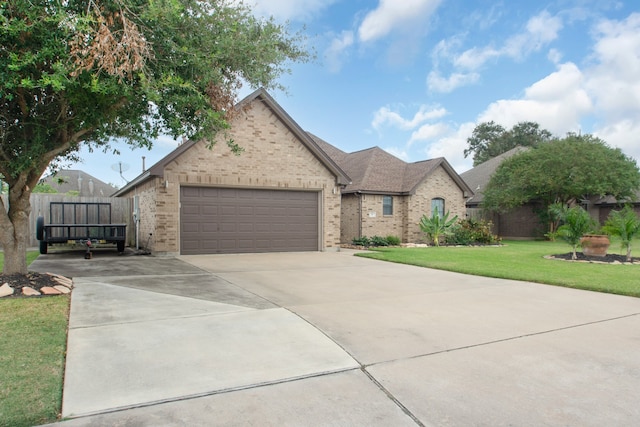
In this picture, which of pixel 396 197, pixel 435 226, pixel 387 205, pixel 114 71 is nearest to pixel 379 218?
pixel 387 205

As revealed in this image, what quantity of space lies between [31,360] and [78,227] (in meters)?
11.5

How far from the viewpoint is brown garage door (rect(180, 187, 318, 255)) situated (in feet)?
46.6

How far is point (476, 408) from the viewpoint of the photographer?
3.10m

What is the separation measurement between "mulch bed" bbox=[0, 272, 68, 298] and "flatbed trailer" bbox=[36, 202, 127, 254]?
5784mm

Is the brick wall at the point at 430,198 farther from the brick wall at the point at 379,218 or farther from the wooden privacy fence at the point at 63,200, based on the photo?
the wooden privacy fence at the point at 63,200

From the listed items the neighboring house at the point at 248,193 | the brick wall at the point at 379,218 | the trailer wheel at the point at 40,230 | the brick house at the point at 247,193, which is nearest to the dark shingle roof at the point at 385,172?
the brick wall at the point at 379,218

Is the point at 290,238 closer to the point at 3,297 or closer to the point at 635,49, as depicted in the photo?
the point at 3,297

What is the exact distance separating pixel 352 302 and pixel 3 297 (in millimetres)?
5505

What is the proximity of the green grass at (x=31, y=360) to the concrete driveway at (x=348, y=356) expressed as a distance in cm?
13

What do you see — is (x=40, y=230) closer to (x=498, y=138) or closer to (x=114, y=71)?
(x=114, y=71)

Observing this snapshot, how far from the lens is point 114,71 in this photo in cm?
580

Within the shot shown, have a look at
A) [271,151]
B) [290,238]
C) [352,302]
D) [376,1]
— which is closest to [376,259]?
[290,238]

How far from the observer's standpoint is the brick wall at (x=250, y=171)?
13562 mm

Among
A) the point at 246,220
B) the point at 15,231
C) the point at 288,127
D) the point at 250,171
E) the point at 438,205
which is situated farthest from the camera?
the point at 438,205
